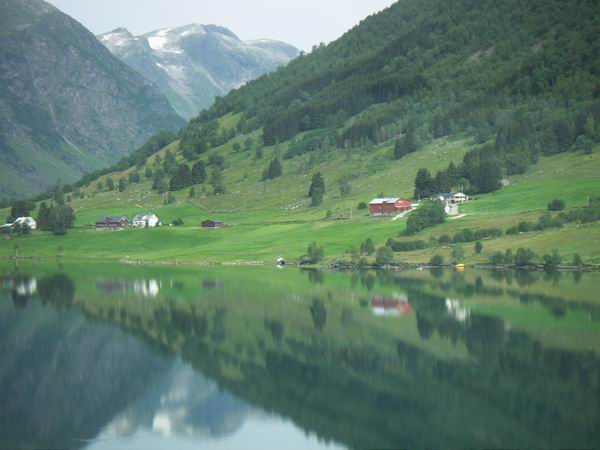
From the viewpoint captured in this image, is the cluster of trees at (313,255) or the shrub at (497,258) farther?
the cluster of trees at (313,255)

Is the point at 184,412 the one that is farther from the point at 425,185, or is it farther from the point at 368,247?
the point at 425,185

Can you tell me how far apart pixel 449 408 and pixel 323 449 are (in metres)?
8.88

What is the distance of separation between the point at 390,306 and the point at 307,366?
2975 centimetres

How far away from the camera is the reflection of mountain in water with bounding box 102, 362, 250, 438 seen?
180ft

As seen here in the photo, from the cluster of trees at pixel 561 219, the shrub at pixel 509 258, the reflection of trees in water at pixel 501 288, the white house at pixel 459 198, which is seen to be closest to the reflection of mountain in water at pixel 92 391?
the reflection of trees in water at pixel 501 288

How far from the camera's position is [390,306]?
318ft

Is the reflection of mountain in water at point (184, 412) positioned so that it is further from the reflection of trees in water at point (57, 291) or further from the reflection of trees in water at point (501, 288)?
the reflection of trees in water at point (57, 291)

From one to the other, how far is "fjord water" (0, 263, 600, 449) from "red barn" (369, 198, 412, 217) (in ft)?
229

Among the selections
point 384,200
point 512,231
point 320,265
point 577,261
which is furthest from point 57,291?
point 384,200

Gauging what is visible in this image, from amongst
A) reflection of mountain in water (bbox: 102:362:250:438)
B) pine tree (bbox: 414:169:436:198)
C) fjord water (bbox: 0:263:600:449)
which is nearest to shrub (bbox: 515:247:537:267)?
fjord water (bbox: 0:263:600:449)

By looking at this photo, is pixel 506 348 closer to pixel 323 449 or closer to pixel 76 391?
pixel 323 449

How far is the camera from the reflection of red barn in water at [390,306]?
92.4 meters

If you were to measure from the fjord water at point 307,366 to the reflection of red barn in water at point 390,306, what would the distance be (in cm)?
20

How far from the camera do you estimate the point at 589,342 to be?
7100 centimetres
